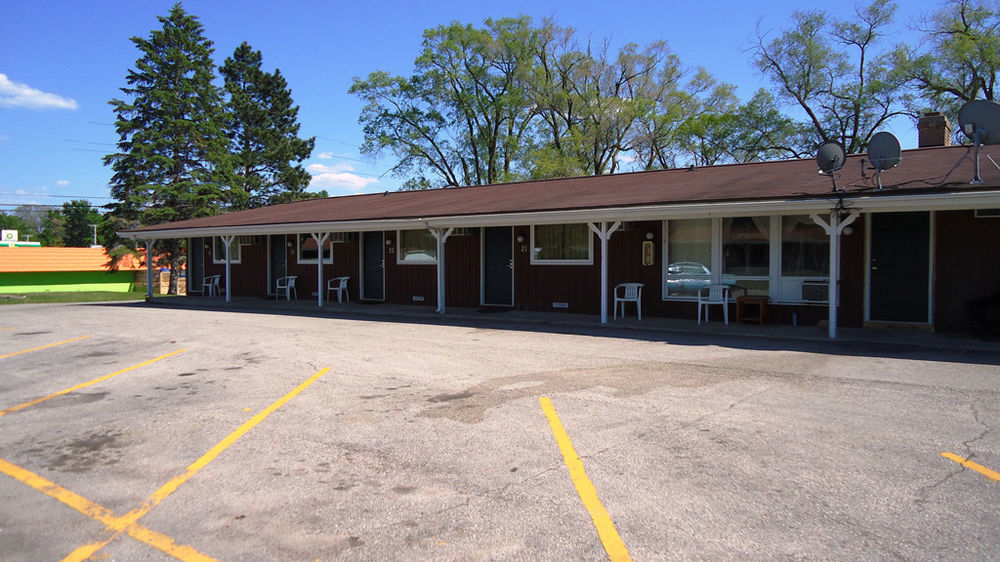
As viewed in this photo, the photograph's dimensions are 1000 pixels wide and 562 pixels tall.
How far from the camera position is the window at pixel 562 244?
14062 mm

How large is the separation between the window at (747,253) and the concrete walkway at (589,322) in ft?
2.89

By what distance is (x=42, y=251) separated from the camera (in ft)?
119

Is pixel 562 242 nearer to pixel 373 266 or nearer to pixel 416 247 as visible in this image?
pixel 416 247

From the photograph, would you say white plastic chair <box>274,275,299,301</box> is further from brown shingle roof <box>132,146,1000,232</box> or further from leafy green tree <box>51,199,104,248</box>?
leafy green tree <box>51,199,104,248</box>

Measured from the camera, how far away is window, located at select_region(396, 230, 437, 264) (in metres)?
16.5

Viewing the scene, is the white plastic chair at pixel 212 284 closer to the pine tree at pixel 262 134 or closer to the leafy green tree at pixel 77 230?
the pine tree at pixel 262 134

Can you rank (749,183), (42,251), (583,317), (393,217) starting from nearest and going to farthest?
(749,183), (583,317), (393,217), (42,251)

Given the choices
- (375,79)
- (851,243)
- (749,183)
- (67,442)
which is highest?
Result: (375,79)

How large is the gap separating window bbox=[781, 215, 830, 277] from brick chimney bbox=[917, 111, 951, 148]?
533cm

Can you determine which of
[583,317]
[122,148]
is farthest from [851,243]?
[122,148]

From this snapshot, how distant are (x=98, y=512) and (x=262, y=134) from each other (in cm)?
4512

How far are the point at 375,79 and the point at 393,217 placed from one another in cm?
2702

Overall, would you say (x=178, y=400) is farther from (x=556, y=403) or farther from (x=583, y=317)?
(x=583, y=317)

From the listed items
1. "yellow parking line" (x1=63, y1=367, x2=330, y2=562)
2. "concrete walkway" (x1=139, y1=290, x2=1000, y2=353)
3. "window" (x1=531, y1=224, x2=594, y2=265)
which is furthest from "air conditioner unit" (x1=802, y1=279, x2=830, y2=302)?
"yellow parking line" (x1=63, y1=367, x2=330, y2=562)
